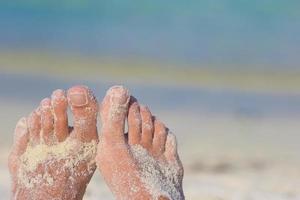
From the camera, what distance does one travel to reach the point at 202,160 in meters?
5.07

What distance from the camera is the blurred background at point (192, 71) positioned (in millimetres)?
4977

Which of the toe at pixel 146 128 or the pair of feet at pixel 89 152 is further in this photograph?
the toe at pixel 146 128

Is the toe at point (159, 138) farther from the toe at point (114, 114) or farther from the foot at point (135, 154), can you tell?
the toe at point (114, 114)

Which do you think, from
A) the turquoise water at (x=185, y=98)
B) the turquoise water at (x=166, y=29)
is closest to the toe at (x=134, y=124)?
the turquoise water at (x=185, y=98)

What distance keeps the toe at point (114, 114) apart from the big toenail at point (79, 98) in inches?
2.8

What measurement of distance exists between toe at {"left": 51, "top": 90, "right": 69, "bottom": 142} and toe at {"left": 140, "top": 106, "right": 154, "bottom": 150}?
0.27 m

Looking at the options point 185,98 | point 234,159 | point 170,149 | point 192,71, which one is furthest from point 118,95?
point 192,71

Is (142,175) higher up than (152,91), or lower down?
lower down

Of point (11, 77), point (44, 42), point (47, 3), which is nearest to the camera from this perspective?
point (11, 77)

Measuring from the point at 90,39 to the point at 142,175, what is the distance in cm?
779

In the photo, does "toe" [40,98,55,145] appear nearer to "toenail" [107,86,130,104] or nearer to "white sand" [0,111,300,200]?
"toenail" [107,86,130,104]

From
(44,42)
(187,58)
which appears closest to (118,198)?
(187,58)

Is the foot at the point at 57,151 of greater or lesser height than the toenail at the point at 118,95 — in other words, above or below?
below

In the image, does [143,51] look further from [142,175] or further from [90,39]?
[142,175]
